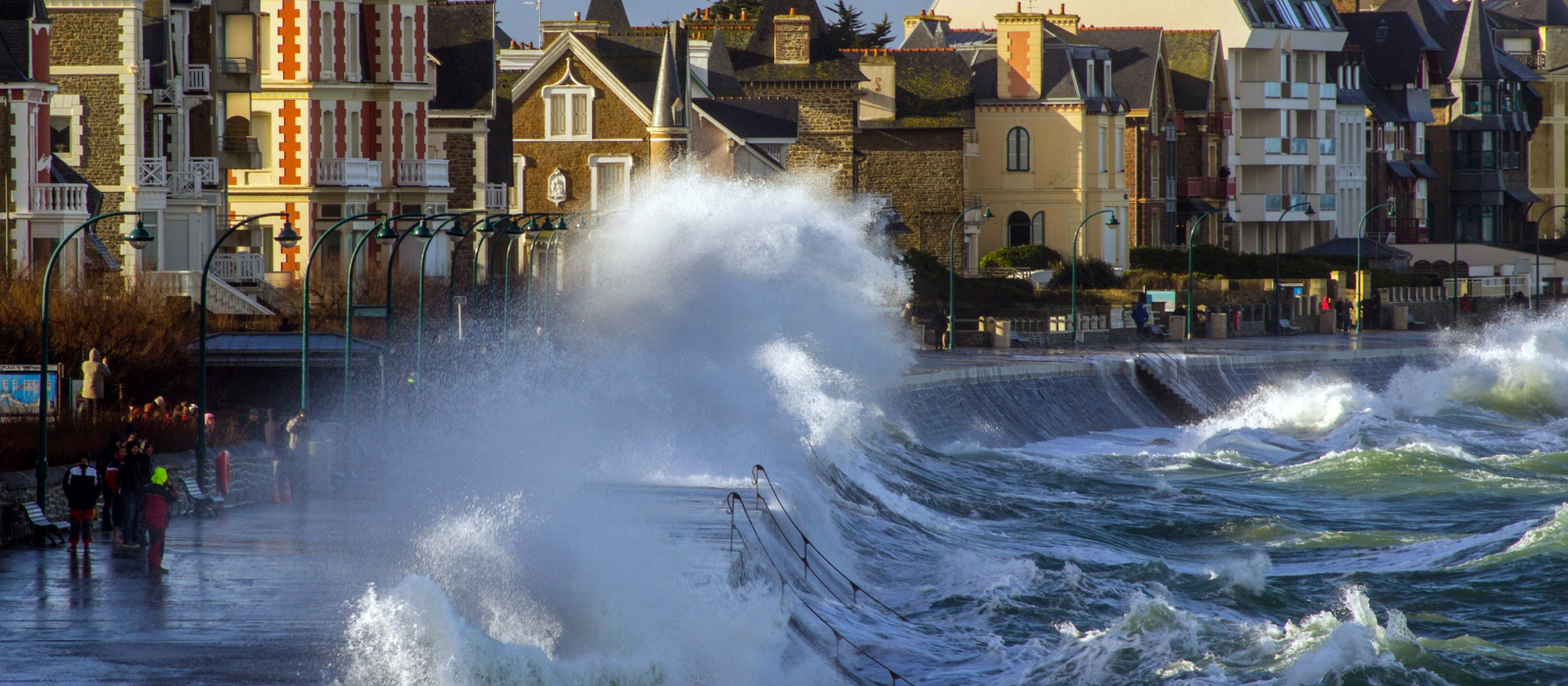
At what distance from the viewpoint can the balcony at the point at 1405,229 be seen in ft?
290

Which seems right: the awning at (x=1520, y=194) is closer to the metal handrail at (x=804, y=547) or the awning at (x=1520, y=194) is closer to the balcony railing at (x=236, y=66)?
the balcony railing at (x=236, y=66)

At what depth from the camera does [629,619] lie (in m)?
15.5

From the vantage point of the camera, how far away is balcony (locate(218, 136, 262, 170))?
1780 inches

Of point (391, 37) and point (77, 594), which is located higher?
point (391, 37)

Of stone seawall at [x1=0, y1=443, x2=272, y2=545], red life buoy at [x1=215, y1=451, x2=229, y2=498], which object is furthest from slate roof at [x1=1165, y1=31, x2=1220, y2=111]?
red life buoy at [x1=215, y1=451, x2=229, y2=498]

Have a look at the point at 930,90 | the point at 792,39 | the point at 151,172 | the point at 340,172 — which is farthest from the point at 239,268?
the point at 930,90

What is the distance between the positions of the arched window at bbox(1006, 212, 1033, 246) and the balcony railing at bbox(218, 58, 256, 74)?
105 ft

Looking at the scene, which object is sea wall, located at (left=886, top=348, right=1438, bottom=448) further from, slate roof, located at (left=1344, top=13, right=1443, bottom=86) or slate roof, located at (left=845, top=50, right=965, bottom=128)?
slate roof, located at (left=1344, top=13, right=1443, bottom=86)

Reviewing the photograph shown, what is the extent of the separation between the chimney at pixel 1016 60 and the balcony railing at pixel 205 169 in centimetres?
3214

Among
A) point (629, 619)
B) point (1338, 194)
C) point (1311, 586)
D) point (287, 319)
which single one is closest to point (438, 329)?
point (287, 319)

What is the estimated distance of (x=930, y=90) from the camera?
6600 centimetres

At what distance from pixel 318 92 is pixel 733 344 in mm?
16374

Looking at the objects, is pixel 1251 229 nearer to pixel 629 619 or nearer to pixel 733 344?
pixel 733 344

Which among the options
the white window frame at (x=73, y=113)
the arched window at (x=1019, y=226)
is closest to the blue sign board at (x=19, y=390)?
the white window frame at (x=73, y=113)
